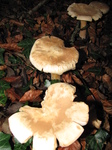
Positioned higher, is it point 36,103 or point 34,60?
point 34,60

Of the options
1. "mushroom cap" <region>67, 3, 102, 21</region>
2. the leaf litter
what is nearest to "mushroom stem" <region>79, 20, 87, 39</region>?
the leaf litter

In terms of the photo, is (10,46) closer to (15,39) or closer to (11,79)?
(15,39)

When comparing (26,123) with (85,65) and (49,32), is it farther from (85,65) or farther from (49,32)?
(49,32)

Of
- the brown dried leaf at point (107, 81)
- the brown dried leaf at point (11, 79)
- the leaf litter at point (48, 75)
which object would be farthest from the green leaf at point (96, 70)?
the brown dried leaf at point (11, 79)

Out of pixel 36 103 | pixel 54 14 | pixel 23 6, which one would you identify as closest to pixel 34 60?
pixel 36 103

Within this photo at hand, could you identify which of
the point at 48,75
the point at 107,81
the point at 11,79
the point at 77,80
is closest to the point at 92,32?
the point at 107,81

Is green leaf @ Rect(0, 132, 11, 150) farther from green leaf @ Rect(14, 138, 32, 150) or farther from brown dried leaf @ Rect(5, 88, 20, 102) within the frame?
brown dried leaf @ Rect(5, 88, 20, 102)
